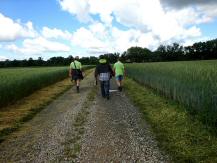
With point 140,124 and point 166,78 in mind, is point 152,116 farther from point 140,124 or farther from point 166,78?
point 166,78

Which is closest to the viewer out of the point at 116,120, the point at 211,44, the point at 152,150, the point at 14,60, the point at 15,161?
the point at 15,161

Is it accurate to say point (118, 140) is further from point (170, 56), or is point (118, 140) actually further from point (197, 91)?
point (170, 56)

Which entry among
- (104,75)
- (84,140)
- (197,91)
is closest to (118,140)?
(84,140)

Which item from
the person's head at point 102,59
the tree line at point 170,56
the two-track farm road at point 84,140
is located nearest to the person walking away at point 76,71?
the person's head at point 102,59

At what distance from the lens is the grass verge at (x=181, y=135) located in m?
6.10

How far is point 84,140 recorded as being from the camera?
24.3 feet

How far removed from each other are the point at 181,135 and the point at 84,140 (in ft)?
7.38

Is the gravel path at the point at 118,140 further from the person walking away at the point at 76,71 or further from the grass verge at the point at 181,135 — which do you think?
the person walking away at the point at 76,71

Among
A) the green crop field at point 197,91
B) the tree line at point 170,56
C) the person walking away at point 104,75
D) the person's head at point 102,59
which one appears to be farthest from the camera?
the tree line at point 170,56

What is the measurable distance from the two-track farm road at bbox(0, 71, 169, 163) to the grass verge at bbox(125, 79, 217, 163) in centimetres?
27

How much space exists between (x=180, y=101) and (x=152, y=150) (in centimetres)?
Result: 620

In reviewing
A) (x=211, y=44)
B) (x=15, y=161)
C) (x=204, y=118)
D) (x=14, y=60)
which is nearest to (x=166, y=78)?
(x=204, y=118)

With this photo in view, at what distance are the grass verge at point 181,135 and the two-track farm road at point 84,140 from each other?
0.27 m

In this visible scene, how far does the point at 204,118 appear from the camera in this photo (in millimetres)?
8875
